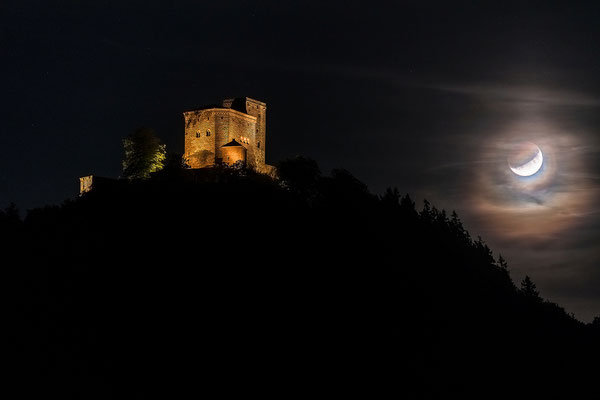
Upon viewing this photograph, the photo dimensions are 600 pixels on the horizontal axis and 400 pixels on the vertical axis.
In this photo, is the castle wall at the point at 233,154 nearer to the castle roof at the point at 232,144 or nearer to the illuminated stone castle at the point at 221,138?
the illuminated stone castle at the point at 221,138

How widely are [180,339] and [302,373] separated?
1177 cm

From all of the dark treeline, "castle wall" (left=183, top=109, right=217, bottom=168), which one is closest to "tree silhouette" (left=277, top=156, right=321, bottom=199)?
the dark treeline

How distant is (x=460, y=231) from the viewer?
444 feet

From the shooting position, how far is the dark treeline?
69375mm

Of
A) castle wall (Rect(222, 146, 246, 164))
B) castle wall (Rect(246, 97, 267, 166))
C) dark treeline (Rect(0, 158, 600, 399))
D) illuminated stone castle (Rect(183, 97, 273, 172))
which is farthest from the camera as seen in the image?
castle wall (Rect(246, 97, 267, 166))

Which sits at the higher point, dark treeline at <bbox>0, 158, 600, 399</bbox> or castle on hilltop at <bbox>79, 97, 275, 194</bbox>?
castle on hilltop at <bbox>79, 97, 275, 194</bbox>

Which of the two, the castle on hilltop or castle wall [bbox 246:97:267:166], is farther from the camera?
castle wall [bbox 246:97:267:166]

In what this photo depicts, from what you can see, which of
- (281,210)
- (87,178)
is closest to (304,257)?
(281,210)

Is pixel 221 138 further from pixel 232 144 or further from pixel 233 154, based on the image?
pixel 233 154

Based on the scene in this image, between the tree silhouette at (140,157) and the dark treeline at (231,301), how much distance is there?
2.49m

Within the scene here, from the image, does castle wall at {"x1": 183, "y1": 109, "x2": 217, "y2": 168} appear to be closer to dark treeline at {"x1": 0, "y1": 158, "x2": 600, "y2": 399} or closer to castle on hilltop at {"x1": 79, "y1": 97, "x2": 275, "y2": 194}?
castle on hilltop at {"x1": 79, "y1": 97, "x2": 275, "y2": 194}

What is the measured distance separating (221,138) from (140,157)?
8.41m

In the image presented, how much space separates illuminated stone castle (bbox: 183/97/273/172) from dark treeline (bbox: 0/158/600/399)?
2414 millimetres

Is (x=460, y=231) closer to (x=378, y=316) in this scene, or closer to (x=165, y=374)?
(x=378, y=316)
